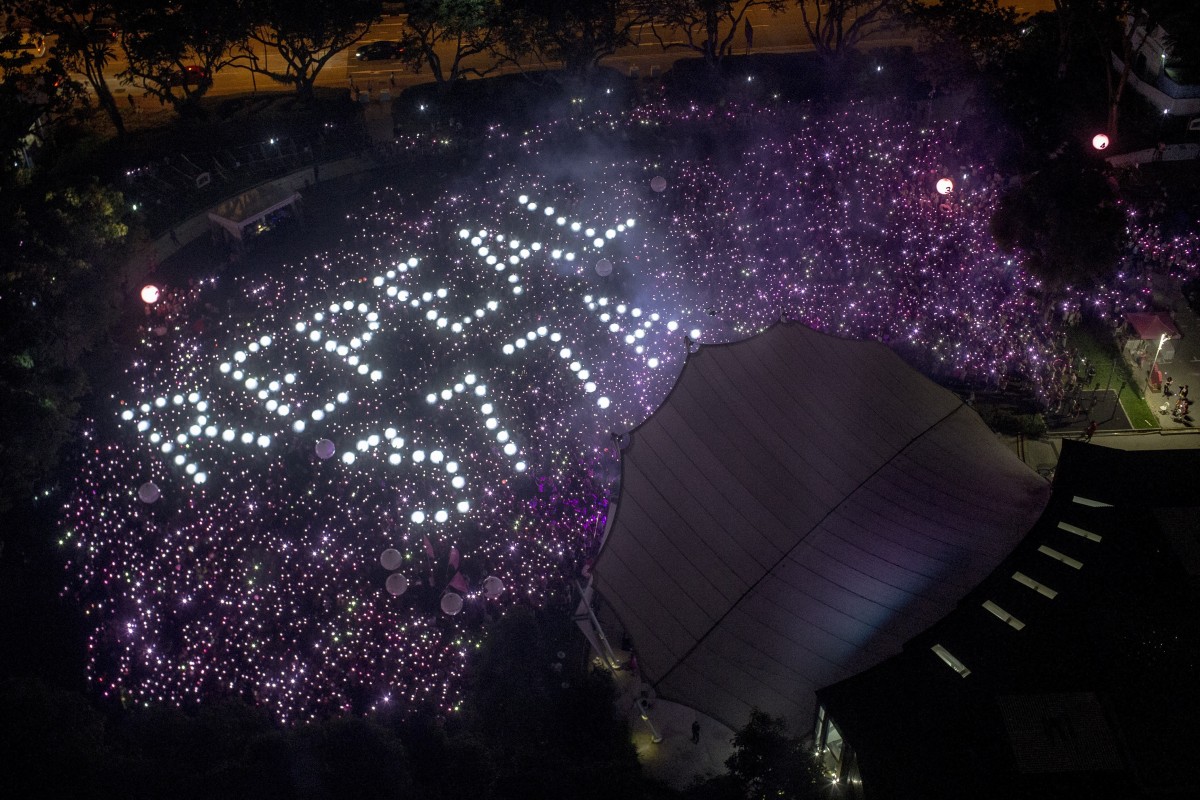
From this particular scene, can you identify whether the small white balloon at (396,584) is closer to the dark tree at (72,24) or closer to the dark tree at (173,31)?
the dark tree at (173,31)

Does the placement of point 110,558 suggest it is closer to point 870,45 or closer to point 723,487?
point 723,487

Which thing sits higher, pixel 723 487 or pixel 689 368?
pixel 689 368

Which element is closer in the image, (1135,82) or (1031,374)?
(1031,374)

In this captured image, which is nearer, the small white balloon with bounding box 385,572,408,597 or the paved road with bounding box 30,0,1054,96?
the small white balloon with bounding box 385,572,408,597

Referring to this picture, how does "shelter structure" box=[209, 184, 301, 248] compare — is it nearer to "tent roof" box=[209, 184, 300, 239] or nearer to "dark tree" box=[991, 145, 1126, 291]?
"tent roof" box=[209, 184, 300, 239]

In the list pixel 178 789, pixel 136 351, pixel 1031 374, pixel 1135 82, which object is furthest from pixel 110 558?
pixel 1135 82

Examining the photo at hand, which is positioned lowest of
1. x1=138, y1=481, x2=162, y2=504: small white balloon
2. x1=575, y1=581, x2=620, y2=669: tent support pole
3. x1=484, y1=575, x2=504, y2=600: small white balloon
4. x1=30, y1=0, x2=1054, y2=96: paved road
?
x1=575, y1=581, x2=620, y2=669: tent support pole

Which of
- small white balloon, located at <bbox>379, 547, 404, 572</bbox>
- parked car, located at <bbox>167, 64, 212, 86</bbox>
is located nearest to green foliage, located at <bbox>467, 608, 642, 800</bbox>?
small white balloon, located at <bbox>379, 547, 404, 572</bbox>
